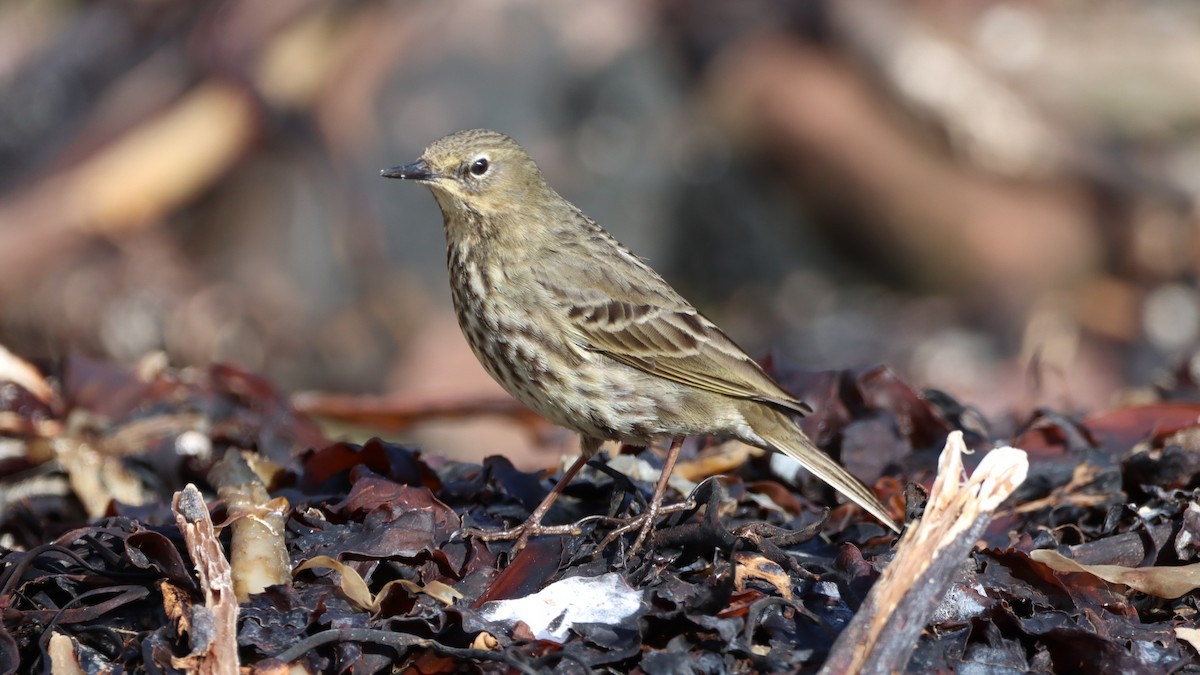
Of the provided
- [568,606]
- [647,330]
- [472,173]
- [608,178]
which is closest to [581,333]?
[647,330]

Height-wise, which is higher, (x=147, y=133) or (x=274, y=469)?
(x=147, y=133)

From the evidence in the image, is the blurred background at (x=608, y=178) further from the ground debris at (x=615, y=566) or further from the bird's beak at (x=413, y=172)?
the bird's beak at (x=413, y=172)

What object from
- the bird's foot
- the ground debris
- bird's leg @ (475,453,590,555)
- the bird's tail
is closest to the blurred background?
the ground debris

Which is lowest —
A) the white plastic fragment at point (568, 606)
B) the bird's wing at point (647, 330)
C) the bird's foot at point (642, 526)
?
the white plastic fragment at point (568, 606)

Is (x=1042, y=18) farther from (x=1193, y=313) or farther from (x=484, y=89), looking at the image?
(x=484, y=89)

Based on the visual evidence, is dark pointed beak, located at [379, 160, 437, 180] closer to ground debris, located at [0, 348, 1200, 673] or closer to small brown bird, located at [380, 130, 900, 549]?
small brown bird, located at [380, 130, 900, 549]

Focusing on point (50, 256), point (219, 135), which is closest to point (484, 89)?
point (219, 135)

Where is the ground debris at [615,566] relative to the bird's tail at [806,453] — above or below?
below

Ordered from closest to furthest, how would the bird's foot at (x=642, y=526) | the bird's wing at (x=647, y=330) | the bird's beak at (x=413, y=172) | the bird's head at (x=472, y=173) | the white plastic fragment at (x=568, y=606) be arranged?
the white plastic fragment at (x=568, y=606)
the bird's foot at (x=642, y=526)
the bird's wing at (x=647, y=330)
the bird's beak at (x=413, y=172)
the bird's head at (x=472, y=173)

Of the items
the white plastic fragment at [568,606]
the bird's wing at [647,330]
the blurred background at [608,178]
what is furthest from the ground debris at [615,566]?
the blurred background at [608,178]
